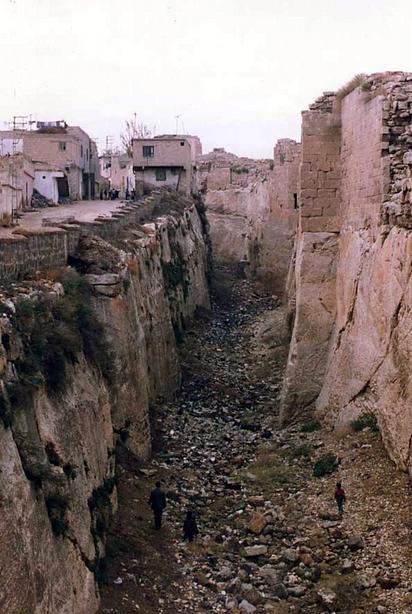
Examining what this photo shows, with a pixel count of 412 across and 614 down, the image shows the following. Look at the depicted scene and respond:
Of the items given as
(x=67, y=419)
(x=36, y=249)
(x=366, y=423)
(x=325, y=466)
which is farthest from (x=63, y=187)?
(x=67, y=419)

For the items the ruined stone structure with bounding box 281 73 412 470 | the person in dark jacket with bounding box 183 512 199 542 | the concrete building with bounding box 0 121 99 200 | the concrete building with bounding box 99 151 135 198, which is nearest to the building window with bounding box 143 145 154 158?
the concrete building with bounding box 0 121 99 200

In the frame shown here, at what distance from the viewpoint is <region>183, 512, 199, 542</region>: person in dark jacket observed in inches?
448

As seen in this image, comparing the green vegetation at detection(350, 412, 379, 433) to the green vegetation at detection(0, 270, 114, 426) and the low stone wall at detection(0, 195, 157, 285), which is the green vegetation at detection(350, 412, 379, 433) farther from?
the low stone wall at detection(0, 195, 157, 285)

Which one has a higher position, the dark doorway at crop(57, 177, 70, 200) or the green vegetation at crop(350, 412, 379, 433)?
the dark doorway at crop(57, 177, 70, 200)

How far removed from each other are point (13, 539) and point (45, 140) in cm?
3114

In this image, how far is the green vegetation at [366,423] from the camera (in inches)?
515

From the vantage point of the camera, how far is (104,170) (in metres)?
57.8

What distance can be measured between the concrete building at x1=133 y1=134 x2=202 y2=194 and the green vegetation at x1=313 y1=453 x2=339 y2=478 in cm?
2419

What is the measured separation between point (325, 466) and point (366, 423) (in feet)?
3.37

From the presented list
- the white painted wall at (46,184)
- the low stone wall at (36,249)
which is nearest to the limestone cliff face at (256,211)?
the white painted wall at (46,184)

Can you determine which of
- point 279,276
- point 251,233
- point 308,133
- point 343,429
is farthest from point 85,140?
point 343,429

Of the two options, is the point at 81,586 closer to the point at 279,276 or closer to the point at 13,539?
the point at 13,539

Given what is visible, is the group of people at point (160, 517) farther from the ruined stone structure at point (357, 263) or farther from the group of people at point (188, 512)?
the ruined stone structure at point (357, 263)

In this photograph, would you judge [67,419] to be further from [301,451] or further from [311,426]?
[311,426]
